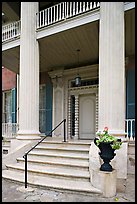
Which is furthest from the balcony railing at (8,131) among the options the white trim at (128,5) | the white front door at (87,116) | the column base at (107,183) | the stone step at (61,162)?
the white trim at (128,5)

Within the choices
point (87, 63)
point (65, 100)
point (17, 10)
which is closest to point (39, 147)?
point (65, 100)

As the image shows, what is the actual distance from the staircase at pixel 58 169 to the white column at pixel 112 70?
1.08 m

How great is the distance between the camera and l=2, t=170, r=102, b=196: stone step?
13.2 ft

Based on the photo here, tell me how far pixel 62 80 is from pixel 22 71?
10.0ft

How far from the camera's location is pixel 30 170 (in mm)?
5066

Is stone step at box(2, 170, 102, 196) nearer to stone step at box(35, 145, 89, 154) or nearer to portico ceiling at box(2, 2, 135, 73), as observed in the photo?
stone step at box(35, 145, 89, 154)

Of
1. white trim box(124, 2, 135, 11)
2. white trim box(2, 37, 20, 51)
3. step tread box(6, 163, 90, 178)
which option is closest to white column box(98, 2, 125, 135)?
white trim box(124, 2, 135, 11)

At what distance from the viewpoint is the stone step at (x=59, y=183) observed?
4012 millimetres

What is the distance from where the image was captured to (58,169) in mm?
5000

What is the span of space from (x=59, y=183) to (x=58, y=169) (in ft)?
2.12

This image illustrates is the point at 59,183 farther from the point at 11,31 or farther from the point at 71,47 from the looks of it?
the point at 11,31

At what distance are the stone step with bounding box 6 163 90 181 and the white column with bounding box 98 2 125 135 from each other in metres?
1.27

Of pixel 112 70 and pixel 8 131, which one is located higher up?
pixel 112 70

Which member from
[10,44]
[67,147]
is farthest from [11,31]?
[67,147]
